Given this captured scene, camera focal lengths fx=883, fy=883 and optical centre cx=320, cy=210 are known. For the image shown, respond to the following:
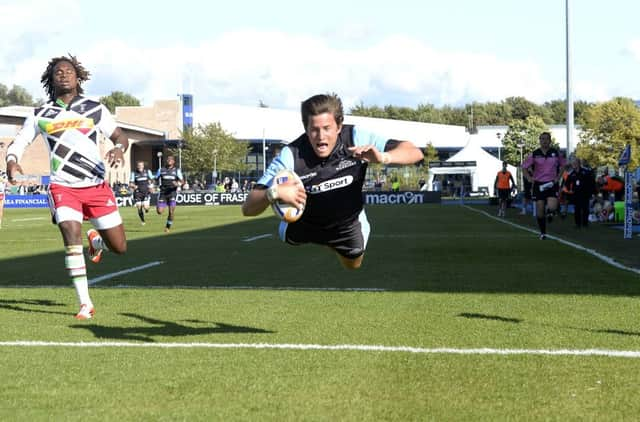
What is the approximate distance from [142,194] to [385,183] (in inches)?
2326

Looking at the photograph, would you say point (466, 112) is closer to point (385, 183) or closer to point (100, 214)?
point (385, 183)

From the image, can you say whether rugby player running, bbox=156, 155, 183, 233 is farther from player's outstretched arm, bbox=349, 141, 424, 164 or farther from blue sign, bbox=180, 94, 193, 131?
blue sign, bbox=180, 94, 193, 131

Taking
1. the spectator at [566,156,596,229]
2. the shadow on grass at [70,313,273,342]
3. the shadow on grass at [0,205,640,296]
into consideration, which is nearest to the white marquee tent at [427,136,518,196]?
the spectator at [566,156,596,229]

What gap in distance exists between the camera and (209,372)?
5.82 metres

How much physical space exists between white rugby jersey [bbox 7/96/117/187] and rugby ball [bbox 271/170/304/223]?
3140mm

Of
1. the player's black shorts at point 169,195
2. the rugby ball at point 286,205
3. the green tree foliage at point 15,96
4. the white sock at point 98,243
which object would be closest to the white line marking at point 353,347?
the rugby ball at point 286,205

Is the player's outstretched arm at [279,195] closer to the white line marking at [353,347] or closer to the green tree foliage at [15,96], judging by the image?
the white line marking at [353,347]

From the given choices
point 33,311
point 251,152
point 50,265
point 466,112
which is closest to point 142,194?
point 50,265

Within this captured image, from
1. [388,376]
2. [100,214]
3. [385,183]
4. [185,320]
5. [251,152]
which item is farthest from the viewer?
[251,152]

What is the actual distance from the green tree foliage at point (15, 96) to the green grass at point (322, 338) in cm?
15836

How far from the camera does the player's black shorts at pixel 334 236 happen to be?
7090mm

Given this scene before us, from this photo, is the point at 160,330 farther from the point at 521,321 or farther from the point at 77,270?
the point at 521,321

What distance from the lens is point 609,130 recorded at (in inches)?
3132

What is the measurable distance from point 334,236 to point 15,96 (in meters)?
167
